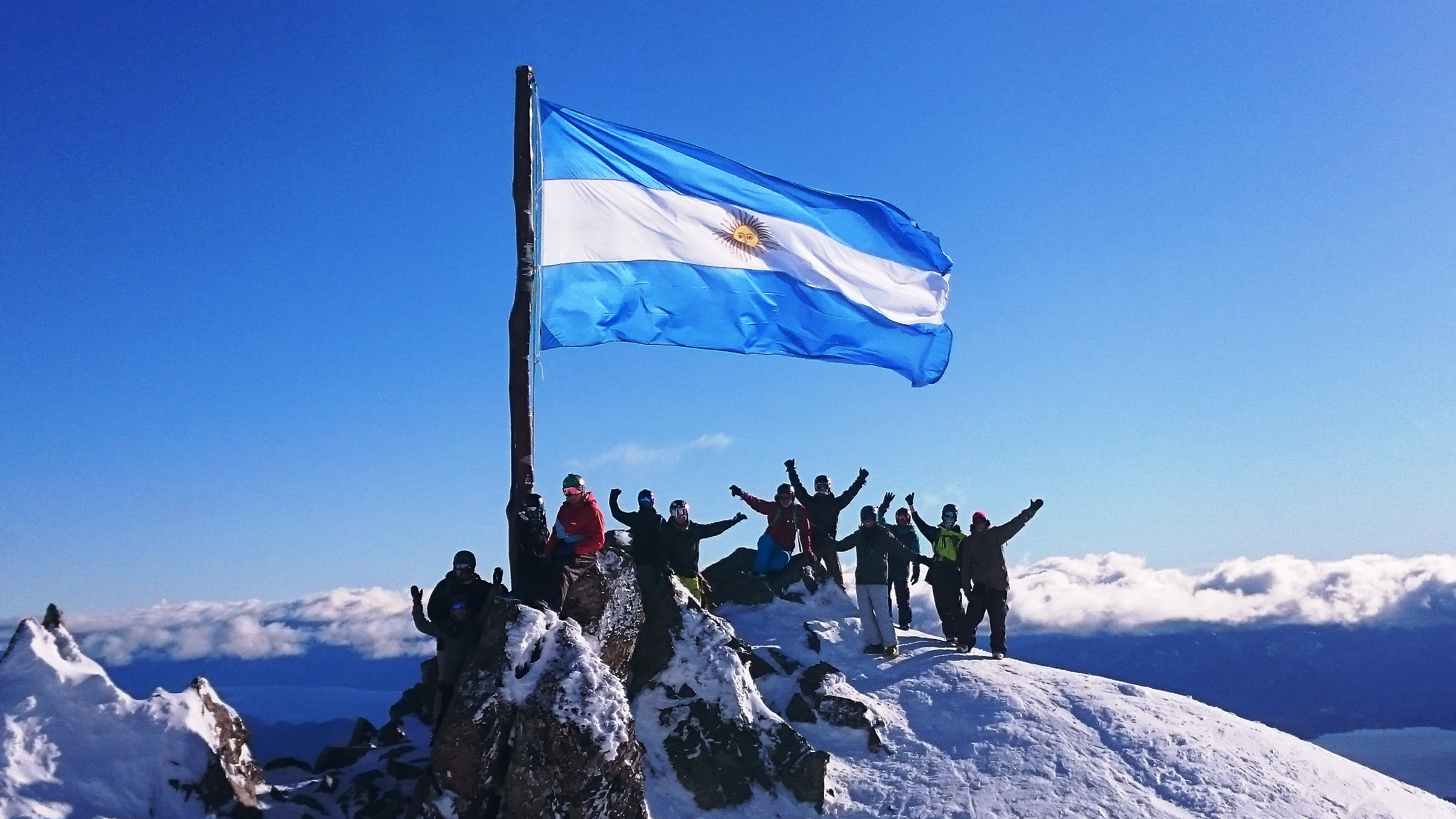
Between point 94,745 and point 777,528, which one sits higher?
point 777,528

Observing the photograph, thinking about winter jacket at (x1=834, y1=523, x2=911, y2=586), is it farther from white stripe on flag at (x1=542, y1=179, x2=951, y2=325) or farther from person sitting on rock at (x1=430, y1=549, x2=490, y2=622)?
person sitting on rock at (x1=430, y1=549, x2=490, y2=622)

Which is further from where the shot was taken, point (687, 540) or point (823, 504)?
point (823, 504)

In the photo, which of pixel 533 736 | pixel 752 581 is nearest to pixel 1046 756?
pixel 752 581

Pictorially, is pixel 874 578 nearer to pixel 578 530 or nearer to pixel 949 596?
pixel 949 596

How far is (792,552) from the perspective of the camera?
71.7 ft

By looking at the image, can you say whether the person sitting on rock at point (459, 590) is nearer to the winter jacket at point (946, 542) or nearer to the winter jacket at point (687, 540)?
the winter jacket at point (687, 540)

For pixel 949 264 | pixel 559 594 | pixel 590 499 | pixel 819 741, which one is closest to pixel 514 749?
pixel 559 594

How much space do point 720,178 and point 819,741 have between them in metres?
9.70

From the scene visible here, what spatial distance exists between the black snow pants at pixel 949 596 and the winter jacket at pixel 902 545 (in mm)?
419

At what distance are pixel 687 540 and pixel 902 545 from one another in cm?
532

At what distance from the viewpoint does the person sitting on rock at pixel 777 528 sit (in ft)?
68.7

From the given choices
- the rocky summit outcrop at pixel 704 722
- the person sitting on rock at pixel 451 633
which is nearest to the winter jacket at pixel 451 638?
the person sitting on rock at pixel 451 633

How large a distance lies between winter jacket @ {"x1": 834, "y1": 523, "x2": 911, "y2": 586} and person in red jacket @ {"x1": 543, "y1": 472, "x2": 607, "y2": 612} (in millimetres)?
6261

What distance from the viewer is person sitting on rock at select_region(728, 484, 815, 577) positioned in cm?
2095
